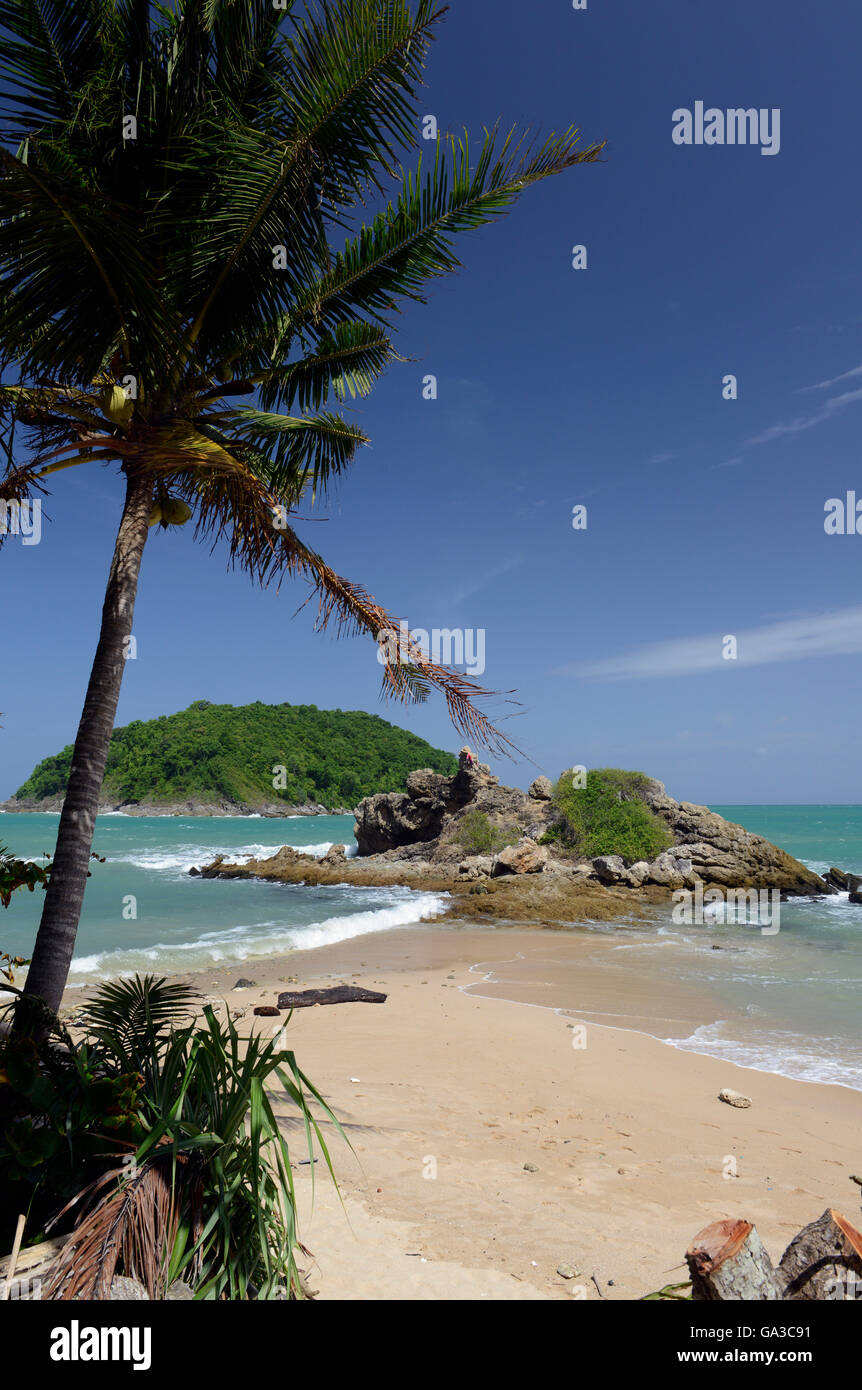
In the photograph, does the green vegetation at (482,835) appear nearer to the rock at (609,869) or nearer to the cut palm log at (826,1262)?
the rock at (609,869)

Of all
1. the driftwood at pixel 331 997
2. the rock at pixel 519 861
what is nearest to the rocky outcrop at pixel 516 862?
the rock at pixel 519 861

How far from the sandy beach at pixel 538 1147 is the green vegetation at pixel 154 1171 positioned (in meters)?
1.04

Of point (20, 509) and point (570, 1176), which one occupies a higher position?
point (20, 509)

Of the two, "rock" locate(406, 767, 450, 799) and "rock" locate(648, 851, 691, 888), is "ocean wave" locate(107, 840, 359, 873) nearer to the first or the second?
"rock" locate(406, 767, 450, 799)

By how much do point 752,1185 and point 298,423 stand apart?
24.6 feet

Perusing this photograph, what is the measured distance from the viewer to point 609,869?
29.4 meters

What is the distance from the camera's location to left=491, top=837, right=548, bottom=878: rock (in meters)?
30.1

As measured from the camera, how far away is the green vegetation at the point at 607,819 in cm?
3394

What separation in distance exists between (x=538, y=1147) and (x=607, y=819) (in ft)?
99.5

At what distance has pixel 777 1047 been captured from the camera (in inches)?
381

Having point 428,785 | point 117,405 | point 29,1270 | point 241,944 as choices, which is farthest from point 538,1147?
point 428,785

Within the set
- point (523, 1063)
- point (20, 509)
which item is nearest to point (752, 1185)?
point (523, 1063)
